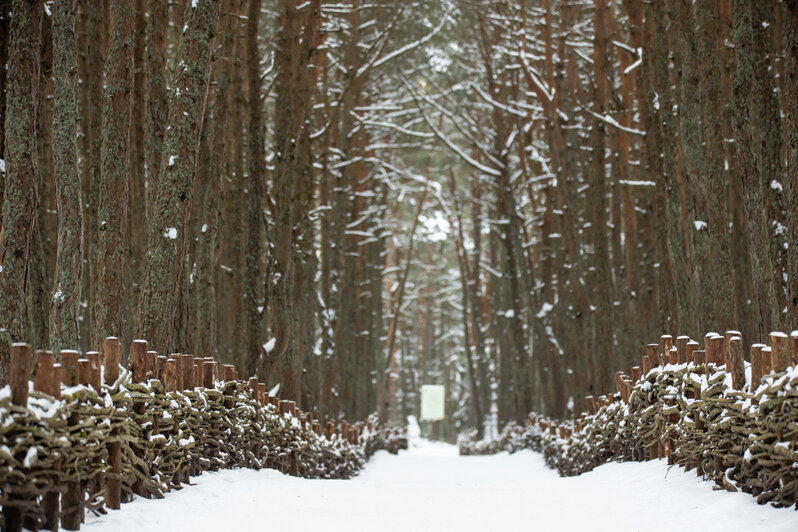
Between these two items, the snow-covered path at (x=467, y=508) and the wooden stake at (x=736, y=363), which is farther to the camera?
the wooden stake at (x=736, y=363)

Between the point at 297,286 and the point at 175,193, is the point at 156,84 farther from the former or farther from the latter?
the point at 297,286

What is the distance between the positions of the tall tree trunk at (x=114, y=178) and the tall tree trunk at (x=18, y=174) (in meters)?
1.20

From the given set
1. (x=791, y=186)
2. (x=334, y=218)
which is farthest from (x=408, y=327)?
(x=791, y=186)

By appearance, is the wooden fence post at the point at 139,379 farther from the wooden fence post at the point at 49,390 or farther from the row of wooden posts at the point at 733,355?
the row of wooden posts at the point at 733,355

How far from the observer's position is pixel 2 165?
722 centimetres

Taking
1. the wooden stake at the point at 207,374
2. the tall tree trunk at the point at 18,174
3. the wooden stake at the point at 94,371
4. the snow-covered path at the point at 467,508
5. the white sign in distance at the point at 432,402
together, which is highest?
the tall tree trunk at the point at 18,174

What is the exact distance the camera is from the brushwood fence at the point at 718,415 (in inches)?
191

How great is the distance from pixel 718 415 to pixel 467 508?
210cm

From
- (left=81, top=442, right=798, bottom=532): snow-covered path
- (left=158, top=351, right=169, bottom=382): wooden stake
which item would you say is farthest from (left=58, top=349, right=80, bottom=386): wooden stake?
(left=158, top=351, right=169, bottom=382): wooden stake

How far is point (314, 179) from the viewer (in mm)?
15750

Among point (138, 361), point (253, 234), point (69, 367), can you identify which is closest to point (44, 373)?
point (69, 367)

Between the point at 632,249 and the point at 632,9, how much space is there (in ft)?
18.3

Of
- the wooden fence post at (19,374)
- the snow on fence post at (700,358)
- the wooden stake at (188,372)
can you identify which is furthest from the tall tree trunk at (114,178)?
the snow on fence post at (700,358)

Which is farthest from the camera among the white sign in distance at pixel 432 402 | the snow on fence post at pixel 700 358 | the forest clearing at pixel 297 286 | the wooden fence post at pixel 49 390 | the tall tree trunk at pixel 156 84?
the white sign in distance at pixel 432 402
